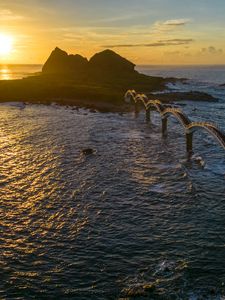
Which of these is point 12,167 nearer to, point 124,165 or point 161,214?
point 124,165

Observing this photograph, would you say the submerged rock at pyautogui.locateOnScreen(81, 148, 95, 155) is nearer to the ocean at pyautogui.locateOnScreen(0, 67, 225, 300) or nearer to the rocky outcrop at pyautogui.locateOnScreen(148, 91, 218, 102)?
the ocean at pyautogui.locateOnScreen(0, 67, 225, 300)

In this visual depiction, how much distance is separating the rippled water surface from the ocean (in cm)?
9

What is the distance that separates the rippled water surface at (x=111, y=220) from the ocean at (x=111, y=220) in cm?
9

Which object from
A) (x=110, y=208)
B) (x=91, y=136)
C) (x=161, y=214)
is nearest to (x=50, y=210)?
(x=110, y=208)

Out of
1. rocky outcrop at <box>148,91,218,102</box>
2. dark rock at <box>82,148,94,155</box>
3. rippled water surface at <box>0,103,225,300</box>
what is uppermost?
rocky outcrop at <box>148,91,218,102</box>

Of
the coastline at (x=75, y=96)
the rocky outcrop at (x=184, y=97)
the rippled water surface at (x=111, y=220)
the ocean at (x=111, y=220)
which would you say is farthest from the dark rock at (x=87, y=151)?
the rocky outcrop at (x=184, y=97)

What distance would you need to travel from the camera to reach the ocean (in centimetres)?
2614

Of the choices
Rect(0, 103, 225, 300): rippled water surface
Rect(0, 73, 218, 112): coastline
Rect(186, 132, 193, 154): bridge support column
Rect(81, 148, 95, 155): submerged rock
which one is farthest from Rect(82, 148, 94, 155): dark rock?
Rect(0, 73, 218, 112): coastline

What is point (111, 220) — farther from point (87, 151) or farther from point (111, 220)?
point (87, 151)

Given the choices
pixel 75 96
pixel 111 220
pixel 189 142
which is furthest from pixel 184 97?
pixel 111 220

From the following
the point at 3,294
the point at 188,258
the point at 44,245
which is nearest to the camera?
the point at 3,294

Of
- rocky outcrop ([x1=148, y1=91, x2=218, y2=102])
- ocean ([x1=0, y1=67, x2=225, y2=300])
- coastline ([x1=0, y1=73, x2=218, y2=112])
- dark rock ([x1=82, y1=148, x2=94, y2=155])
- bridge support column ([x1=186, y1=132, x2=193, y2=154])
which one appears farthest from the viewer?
rocky outcrop ([x1=148, y1=91, x2=218, y2=102])

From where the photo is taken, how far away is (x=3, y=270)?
2795 cm

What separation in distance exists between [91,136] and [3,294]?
51822 mm
